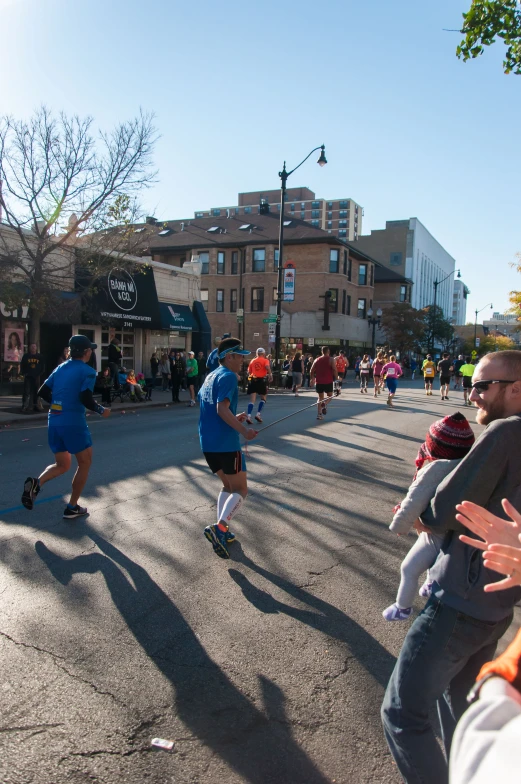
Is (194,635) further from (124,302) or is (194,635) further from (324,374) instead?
(124,302)

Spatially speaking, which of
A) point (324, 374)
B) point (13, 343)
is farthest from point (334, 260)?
point (324, 374)

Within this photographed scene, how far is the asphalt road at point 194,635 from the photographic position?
8.75ft

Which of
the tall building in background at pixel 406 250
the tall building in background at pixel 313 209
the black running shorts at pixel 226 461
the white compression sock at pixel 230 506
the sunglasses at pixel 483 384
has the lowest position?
the white compression sock at pixel 230 506

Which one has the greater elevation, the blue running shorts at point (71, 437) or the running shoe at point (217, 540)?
the blue running shorts at point (71, 437)

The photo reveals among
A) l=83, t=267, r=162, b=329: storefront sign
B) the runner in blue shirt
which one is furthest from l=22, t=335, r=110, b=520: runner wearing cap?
l=83, t=267, r=162, b=329: storefront sign

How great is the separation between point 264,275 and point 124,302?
23.8 metres

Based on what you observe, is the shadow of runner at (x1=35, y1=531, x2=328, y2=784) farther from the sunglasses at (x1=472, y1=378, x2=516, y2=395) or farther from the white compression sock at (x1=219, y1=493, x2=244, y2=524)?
the sunglasses at (x1=472, y1=378, x2=516, y2=395)

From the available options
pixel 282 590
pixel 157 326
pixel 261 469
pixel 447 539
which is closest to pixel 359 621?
pixel 282 590

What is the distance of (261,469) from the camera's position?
8.95m

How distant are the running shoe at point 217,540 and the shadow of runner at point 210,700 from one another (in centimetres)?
65

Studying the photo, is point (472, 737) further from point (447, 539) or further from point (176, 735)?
point (176, 735)

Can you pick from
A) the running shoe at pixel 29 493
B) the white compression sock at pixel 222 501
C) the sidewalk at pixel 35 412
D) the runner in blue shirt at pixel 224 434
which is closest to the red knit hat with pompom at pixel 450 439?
the runner in blue shirt at pixel 224 434

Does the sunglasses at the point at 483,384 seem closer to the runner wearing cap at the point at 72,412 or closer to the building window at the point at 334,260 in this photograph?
the runner wearing cap at the point at 72,412

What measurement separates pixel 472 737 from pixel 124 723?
2.18 m
